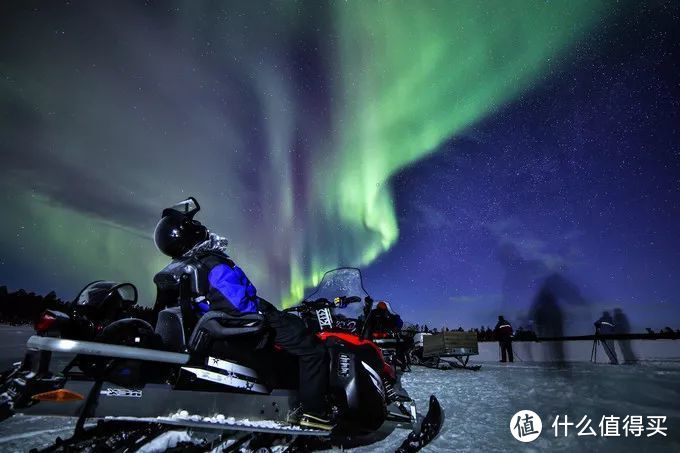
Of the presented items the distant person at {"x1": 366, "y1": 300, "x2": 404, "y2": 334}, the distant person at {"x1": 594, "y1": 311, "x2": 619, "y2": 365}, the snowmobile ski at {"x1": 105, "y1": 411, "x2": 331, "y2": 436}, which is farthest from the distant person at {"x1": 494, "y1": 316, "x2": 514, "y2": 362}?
the snowmobile ski at {"x1": 105, "y1": 411, "x2": 331, "y2": 436}

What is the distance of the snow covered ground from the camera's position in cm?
373

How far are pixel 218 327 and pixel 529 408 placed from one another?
5214 millimetres

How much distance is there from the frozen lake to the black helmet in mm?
2644

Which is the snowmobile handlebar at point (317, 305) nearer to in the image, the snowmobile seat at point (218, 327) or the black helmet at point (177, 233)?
the snowmobile seat at point (218, 327)

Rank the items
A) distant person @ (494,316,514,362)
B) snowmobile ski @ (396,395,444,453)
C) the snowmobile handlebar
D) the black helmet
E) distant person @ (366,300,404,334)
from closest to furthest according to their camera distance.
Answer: the black helmet, snowmobile ski @ (396,395,444,453), the snowmobile handlebar, distant person @ (366,300,404,334), distant person @ (494,316,514,362)

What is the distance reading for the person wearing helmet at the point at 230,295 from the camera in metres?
2.70

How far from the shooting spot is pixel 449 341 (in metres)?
11.4

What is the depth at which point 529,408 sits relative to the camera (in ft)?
17.4

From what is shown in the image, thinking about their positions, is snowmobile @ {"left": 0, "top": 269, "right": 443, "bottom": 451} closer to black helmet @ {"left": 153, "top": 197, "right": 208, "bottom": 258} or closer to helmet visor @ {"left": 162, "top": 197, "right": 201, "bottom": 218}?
black helmet @ {"left": 153, "top": 197, "right": 208, "bottom": 258}

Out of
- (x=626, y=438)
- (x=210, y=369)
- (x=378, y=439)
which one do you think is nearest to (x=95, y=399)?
(x=210, y=369)

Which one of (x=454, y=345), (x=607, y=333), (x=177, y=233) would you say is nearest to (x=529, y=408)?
(x=177, y=233)

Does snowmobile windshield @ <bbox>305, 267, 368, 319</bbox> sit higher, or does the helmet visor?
the helmet visor

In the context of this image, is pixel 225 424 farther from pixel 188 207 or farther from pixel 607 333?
pixel 607 333

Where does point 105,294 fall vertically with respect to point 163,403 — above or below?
above
